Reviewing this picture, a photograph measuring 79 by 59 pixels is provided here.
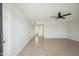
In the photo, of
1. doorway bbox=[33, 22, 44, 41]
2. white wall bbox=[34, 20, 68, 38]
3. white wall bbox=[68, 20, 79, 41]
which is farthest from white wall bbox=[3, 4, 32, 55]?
doorway bbox=[33, 22, 44, 41]

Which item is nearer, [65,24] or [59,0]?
[59,0]

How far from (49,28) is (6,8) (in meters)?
9.54

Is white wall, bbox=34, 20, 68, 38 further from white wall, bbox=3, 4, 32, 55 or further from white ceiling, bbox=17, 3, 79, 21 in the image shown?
white wall, bbox=3, 4, 32, 55

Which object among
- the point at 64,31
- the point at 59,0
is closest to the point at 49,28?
the point at 64,31

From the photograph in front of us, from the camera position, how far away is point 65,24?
501 inches

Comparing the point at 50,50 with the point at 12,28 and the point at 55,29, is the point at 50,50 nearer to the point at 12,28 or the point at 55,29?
the point at 12,28

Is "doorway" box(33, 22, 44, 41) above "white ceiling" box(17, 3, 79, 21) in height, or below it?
below

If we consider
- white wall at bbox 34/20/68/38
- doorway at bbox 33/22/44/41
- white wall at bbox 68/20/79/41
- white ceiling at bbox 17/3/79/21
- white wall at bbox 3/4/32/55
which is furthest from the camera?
doorway at bbox 33/22/44/41

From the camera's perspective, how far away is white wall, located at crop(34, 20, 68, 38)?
41.5 feet

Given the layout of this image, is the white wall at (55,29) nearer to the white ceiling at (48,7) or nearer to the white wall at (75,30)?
the white wall at (75,30)

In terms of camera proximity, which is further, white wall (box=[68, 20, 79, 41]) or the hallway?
white wall (box=[68, 20, 79, 41])

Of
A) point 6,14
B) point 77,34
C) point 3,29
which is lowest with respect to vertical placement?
point 77,34

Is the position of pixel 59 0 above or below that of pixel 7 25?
above

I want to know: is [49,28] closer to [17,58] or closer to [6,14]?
[6,14]
